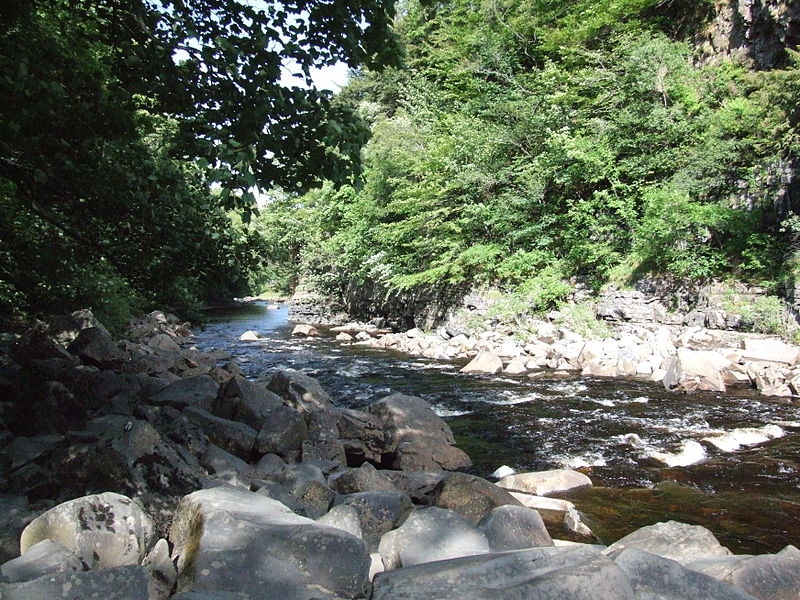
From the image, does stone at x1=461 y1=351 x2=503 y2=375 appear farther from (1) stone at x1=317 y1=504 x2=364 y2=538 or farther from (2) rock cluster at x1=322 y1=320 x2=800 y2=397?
(1) stone at x1=317 y1=504 x2=364 y2=538

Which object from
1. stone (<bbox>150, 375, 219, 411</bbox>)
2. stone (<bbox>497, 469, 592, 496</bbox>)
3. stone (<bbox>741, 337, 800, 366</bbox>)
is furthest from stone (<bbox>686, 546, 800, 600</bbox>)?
stone (<bbox>741, 337, 800, 366</bbox>)

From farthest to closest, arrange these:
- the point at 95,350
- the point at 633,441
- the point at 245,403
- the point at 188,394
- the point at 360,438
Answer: the point at 95,350
the point at 633,441
the point at 188,394
the point at 360,438
the point at 245,403

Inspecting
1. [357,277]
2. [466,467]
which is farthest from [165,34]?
[357,277]

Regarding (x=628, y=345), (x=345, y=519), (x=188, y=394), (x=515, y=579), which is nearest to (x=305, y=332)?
(x=628, y=345)

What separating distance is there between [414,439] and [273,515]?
3.57 meters

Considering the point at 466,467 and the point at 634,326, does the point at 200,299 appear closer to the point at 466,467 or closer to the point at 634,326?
the point at 466,467

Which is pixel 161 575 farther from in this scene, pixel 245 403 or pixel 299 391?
pixel 299 391

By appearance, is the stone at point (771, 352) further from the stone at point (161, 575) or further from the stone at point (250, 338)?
the stone at point (250, 338)

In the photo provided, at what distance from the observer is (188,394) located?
6.52 meters

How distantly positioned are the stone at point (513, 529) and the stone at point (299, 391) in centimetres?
360

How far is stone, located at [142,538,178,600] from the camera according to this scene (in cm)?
266

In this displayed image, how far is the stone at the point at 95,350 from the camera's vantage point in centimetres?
763

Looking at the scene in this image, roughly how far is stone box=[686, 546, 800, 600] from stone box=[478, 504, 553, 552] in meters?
0.99

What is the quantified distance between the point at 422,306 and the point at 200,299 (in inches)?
580
